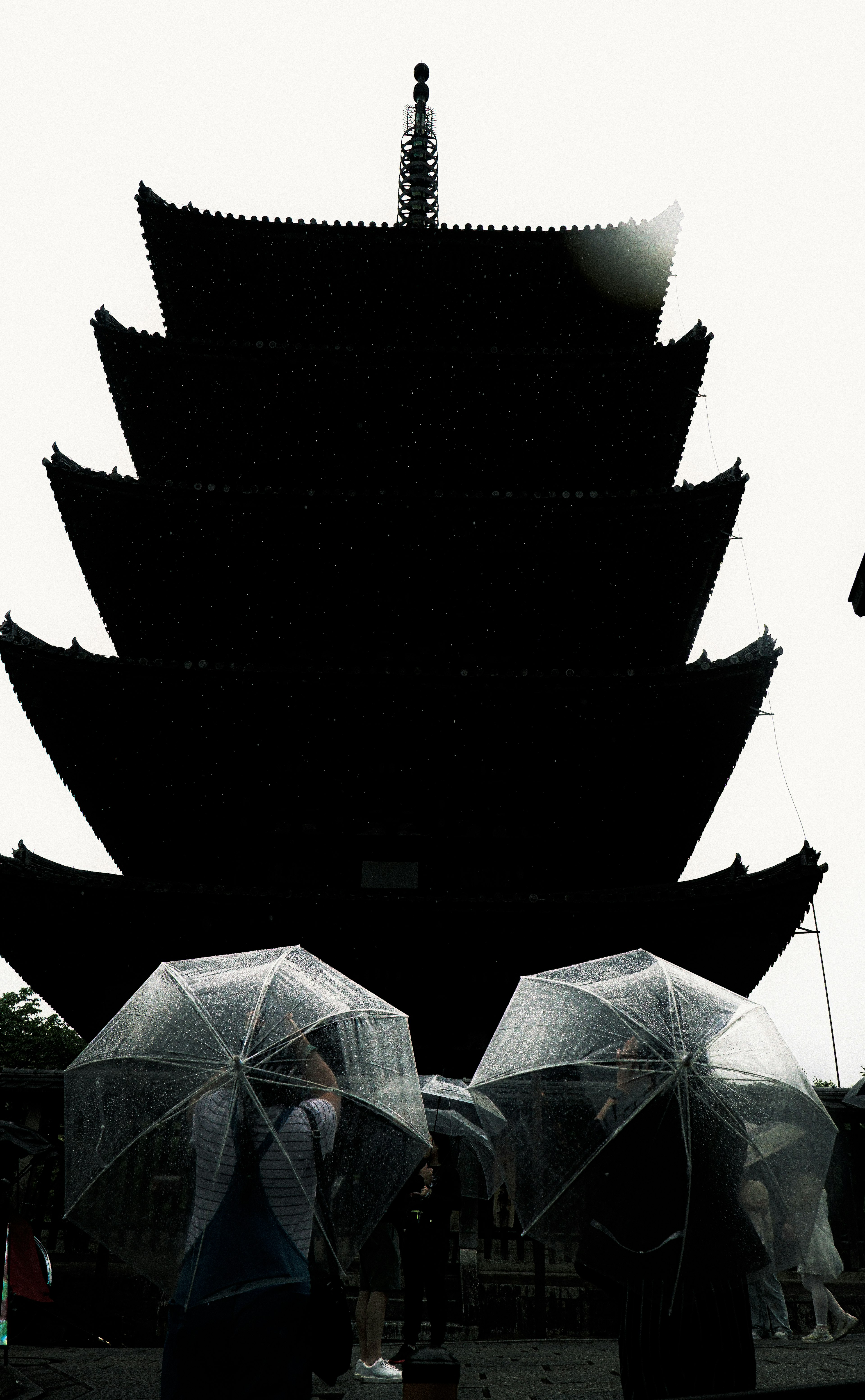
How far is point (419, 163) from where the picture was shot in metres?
18.5

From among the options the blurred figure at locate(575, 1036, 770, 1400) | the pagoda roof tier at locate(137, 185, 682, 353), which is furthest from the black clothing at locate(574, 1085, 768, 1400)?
the pagoda roof tier at locate(137, 185, 682, 353)

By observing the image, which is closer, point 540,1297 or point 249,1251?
point 249,1251

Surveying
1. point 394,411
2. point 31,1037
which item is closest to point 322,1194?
point 394,411

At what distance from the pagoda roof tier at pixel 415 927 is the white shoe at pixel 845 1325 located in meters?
3.58

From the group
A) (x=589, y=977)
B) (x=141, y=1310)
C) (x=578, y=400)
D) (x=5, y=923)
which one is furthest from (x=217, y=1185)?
(x=578, y=400)

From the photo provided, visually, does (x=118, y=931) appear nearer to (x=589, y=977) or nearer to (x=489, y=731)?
(x=489, y=731)

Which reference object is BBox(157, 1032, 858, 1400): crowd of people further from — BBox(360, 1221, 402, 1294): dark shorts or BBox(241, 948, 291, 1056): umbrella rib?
BBox(360, 1221, 402, 1294): dark shorts

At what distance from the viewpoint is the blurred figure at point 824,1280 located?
6.96m

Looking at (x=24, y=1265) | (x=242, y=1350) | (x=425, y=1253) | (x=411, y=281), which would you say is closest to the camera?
(x=242, y=1350)

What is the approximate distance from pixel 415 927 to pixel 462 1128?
3272 millimetres

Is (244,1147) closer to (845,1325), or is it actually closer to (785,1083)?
(785,1083)

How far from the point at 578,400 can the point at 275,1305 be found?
485 inches

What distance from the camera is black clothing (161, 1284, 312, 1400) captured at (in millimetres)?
2699

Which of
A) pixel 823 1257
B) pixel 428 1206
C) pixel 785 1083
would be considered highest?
pixel 785 1083
